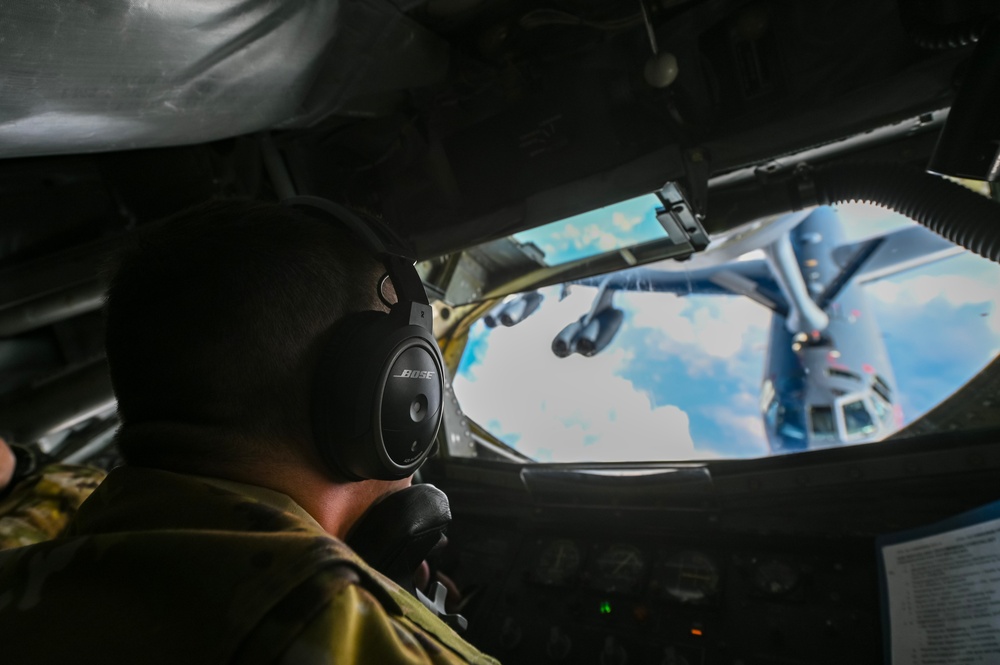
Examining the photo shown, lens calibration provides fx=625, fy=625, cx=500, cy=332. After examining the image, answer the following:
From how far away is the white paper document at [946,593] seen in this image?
1316 millimetres

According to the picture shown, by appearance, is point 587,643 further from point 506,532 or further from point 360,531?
point 360,531

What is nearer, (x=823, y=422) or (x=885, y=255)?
(x=823, y=422)

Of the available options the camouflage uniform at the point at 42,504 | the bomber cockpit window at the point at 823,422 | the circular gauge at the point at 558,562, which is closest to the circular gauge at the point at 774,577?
the circular gauge at the point at 558,562

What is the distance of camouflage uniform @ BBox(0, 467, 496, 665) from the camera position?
52cm

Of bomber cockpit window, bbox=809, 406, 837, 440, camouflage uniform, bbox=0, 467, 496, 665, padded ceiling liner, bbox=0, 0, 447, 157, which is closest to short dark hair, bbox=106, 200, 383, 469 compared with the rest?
camouflage uniform, bbox=0, 467, 496, 665

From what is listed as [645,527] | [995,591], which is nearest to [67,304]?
[645,527]

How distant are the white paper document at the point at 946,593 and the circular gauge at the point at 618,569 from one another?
2.23 feet

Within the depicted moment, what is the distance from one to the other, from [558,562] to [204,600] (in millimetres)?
1732

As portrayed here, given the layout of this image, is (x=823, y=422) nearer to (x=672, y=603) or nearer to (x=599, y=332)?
(x=599, y=332)

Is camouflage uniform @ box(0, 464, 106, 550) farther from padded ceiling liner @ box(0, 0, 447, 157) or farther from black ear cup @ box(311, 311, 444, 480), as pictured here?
black ear cup @ box(311, 311, 444, 480)

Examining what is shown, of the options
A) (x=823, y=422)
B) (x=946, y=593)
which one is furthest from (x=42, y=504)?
(x=823, y=422)

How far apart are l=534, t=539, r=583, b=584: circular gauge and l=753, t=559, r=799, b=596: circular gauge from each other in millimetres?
564

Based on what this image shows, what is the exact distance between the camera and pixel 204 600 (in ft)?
1.79

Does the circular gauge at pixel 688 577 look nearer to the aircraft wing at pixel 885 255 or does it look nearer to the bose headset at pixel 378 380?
the bose headset at pixel 378 380
